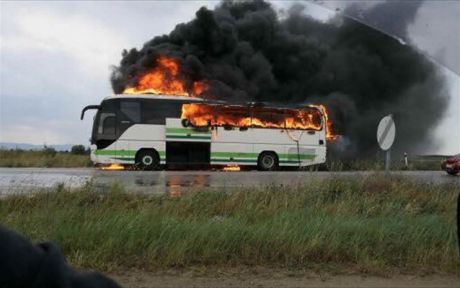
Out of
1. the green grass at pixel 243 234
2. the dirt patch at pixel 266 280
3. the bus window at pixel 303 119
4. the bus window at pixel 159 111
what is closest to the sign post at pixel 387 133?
the green grass at pixel 243 234

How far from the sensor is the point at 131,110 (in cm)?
2317

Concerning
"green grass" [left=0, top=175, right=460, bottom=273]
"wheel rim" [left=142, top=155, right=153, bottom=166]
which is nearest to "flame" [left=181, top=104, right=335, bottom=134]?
"wheel rim" [left=142, top=155, right=153, bottom=166]

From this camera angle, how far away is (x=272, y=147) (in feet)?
80.1

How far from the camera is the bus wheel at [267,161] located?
24.1 meters

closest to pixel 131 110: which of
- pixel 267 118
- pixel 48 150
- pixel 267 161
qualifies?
pixel 267 118

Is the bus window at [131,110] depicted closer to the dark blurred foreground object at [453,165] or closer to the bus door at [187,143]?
the bus door at [187,143]

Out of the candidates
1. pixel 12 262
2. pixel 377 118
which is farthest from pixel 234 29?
pixel 12 262

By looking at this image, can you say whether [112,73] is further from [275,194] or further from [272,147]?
[275,194]

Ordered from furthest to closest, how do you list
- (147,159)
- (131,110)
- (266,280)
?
1. (131,110)
2. (147,159)
3. (266,280)

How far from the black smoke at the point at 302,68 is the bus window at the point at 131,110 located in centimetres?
866

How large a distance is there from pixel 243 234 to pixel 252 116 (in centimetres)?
1874

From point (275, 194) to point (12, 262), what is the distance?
7805 millimetres

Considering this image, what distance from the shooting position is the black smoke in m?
35.7

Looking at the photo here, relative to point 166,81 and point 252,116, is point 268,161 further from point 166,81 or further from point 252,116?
point 166,81
